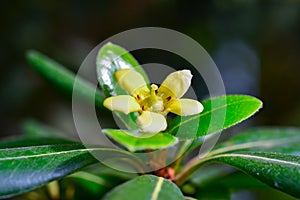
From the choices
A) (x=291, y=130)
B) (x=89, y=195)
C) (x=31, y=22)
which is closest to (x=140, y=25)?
(x=31, y=22)

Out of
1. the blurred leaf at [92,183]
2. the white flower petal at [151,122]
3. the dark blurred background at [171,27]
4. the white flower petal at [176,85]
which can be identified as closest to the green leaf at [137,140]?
the white flower petal at [151,122]

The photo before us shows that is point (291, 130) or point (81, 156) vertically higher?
point (81, 156)

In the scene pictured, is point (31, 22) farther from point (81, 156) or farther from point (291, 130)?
point (81, 156)

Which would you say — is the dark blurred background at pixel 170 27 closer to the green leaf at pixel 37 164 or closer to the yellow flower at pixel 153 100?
the yellow flower at pixel 153 100

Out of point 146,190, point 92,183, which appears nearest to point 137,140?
point 146,190

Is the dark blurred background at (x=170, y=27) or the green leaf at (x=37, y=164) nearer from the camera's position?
the green leaf at (x=37, y=164)

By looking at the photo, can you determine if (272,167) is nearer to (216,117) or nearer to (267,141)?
(216,117)
